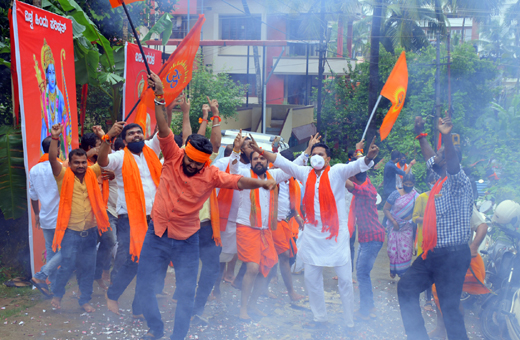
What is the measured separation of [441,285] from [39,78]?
4399 mm

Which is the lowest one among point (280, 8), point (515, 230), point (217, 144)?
point (515, 230)

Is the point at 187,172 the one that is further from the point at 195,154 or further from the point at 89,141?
the point at 89,141

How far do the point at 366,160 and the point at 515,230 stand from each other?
175 centimetres

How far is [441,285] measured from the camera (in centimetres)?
398

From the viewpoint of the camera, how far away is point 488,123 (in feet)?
23.1

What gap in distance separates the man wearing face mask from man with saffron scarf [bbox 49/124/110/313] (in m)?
0.23

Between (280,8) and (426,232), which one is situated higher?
(280,8)

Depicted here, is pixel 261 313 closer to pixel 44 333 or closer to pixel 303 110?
pixel 44 333

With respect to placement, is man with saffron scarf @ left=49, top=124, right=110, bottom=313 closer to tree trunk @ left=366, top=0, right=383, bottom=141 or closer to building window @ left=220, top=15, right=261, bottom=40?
tree trunk @ left=366, top=0, right=383, bottom=141

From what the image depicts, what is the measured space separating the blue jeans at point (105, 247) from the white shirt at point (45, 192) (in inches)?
24.6

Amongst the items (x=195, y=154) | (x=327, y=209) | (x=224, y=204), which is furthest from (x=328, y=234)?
(x=195, y=154)

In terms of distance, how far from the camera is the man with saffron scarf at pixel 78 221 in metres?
4.72

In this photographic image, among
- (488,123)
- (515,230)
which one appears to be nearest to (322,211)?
(515,230)

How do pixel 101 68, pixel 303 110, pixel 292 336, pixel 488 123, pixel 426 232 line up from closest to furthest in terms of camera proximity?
1. pixel 426 232
2. pixel 292 336
3. pixel 488 123
4. pixel 101 68
5. pixel 303 110
